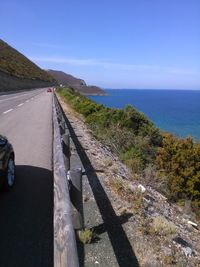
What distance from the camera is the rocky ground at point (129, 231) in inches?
181

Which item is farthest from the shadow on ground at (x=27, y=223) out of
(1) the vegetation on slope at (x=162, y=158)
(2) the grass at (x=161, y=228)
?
(1) the vegetation on slope at (x=162, y=158)

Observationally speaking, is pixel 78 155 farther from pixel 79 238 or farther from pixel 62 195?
pixel 62 195

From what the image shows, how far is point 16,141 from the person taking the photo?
12680 millimetres

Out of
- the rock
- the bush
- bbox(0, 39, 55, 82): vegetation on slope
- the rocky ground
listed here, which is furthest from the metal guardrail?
bbox(0, 39, 55, 82): vegetation on slope

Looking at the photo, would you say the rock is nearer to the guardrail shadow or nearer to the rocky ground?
the rocky ground

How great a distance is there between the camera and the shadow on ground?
14.4ft

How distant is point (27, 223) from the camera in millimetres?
5395

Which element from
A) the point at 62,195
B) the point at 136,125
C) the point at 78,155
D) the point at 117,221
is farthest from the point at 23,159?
the point at 136,125

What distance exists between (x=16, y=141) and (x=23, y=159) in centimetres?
302

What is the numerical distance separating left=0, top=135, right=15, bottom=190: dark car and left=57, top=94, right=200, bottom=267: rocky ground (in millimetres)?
1266

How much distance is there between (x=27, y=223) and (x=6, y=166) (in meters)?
1.67

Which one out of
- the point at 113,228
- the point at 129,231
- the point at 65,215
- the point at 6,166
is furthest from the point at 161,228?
the point at 6,166

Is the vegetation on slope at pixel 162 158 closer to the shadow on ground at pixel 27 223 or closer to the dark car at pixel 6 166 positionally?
the shadow on ground at pixel 27 223

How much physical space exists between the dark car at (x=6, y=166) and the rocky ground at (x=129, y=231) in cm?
127
